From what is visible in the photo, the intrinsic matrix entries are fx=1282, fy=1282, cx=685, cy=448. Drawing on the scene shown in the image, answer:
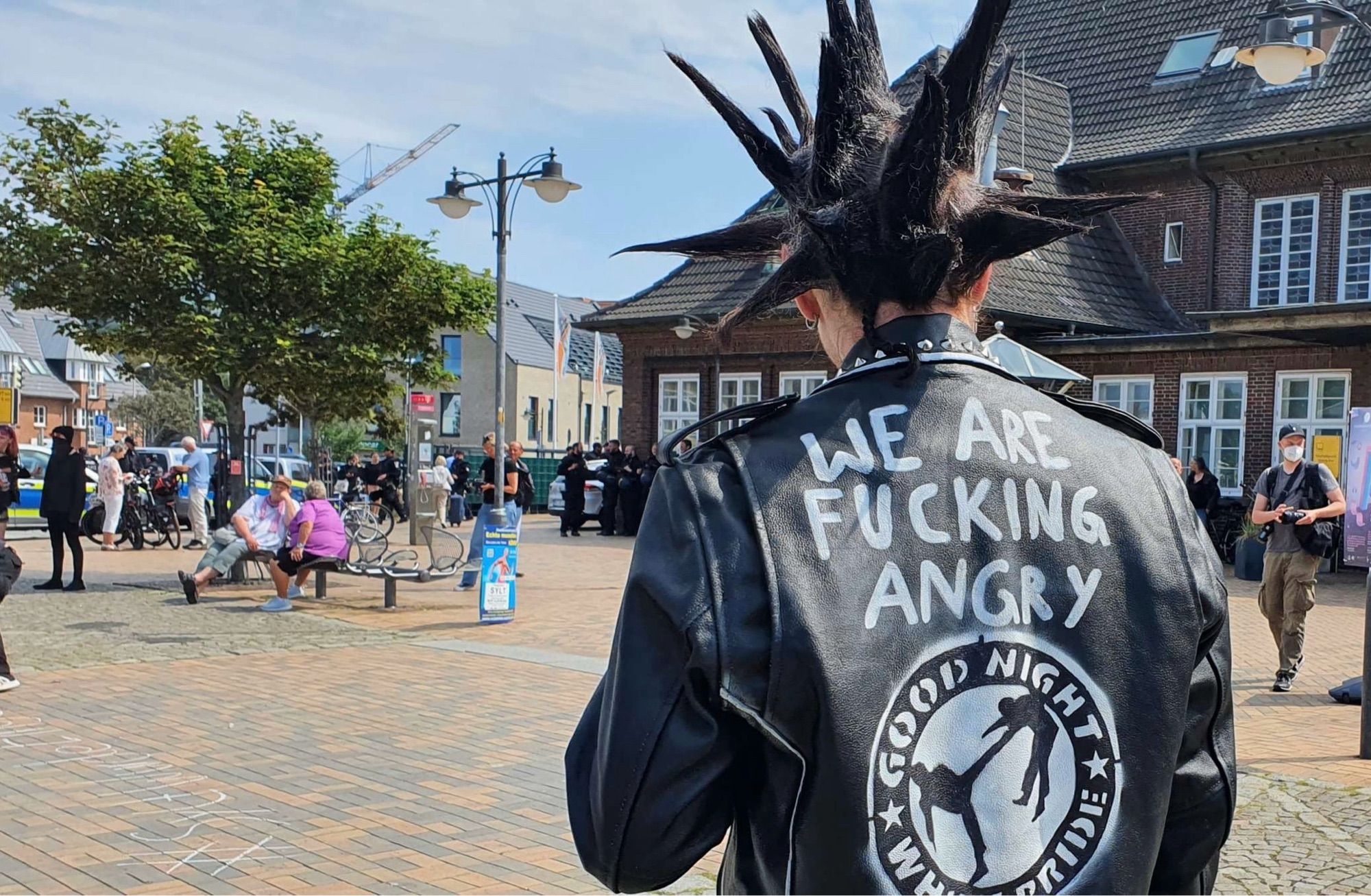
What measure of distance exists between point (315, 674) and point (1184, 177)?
22136mm

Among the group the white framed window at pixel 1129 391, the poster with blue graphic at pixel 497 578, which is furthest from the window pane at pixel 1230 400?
the poster with blue graphic at pixel 497 578

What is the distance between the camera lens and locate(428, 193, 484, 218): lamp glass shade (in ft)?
51.3

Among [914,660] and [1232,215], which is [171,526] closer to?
[1232,215]

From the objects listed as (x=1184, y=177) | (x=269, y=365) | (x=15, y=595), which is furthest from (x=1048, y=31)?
(x=15, y=595)

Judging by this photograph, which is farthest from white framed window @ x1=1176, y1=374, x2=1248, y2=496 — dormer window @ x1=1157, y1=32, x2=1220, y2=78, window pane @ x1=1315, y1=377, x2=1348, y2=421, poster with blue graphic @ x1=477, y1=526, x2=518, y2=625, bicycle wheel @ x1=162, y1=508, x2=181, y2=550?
bicycle wheel @ x1=162, y1=508, x2=181, y2=550

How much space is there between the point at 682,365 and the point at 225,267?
16731 mm

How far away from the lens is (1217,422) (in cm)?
2256

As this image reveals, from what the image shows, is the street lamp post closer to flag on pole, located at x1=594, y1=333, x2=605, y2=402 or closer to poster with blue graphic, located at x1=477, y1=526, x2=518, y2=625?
poster with blue graphic, located at x1=477, y1=526, x2=518, y2=625

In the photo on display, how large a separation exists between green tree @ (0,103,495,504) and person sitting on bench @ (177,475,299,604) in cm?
155

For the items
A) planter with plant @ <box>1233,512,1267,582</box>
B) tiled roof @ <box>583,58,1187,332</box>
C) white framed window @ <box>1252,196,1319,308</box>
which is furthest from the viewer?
tiled roof @ <box>583,58,1187,332</box>

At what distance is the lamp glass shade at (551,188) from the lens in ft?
47.7

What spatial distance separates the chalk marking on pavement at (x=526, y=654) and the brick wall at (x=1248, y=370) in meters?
13.2

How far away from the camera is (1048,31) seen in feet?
103

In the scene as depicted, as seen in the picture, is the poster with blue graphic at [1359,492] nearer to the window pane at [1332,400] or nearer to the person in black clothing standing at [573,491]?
the window pane at [1332,400]
